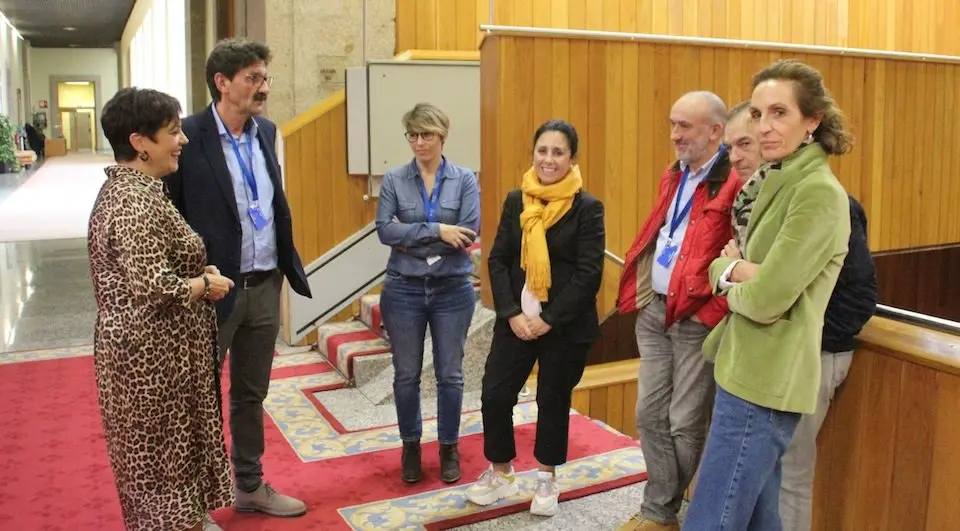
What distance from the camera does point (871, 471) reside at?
2.38 meters

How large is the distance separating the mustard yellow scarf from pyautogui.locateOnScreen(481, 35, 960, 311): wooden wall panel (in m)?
1.49

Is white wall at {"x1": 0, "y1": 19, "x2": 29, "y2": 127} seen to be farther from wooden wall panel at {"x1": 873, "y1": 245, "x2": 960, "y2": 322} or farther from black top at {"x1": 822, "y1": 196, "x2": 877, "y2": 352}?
black top at {"x1": 822, "y1": 196, "x2": 877, "y2": 352}

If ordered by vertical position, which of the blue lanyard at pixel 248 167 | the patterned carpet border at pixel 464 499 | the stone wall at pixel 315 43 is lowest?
the patterned carpet border at pixel 464 499

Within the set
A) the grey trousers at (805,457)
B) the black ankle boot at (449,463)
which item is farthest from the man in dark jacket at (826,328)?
the black ankle boot at (449,463)

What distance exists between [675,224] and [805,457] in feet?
2.63

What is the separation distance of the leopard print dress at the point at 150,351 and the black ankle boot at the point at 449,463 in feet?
3.87

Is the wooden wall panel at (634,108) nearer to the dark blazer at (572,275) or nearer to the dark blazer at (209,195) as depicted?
the dark blazer at (572,275)

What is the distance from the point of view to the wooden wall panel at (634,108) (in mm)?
4508

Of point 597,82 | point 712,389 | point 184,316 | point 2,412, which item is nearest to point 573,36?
point 597,82

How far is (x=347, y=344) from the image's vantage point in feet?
16.9

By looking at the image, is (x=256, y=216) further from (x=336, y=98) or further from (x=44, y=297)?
(x=44, y=297)

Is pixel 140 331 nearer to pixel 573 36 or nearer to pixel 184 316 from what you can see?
pixel 184 316

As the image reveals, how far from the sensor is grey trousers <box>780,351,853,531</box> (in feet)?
7.55

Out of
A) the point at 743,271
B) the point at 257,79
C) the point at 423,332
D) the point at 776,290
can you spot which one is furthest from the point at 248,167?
the point at 776,290
